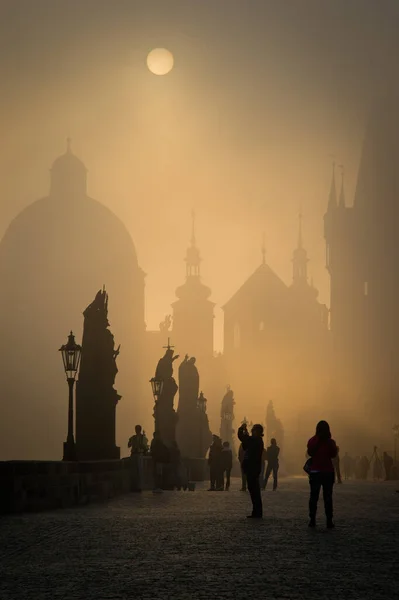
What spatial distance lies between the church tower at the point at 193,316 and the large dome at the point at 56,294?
755 centimetres

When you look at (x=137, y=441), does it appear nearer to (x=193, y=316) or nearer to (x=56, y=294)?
(x=56, y=294)

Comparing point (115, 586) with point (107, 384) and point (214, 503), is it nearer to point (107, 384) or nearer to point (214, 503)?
point (214, 503)

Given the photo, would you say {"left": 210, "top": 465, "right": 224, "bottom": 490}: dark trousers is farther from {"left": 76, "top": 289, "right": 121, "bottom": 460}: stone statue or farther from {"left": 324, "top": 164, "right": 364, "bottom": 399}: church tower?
{"left": 324, "top": 164, "right": 364, "bottom": 399}: church tower

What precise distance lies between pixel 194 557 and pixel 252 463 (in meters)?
6.45

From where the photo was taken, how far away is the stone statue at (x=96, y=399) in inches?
1155

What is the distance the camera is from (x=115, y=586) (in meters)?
8.88

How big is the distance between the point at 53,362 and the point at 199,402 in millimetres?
90760

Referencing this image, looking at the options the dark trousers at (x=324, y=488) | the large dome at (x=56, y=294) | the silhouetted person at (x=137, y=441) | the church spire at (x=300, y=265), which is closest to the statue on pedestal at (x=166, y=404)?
the silhouetted person at (x=137, y=441)

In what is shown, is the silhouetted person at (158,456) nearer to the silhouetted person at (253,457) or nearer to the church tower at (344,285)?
the silhouetted person at (253,457)

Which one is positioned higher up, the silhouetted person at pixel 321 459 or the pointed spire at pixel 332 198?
the pointed spire at pixel 332 198

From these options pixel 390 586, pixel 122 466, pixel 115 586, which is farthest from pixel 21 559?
pixel 122 466

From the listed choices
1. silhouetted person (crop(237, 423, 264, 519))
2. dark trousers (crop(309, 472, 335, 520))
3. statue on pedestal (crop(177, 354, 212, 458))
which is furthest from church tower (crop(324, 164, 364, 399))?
dark trousers (crop(309, 472, 335, 520))

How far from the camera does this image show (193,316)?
143000 mm

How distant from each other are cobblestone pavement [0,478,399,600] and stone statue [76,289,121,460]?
460 inches
